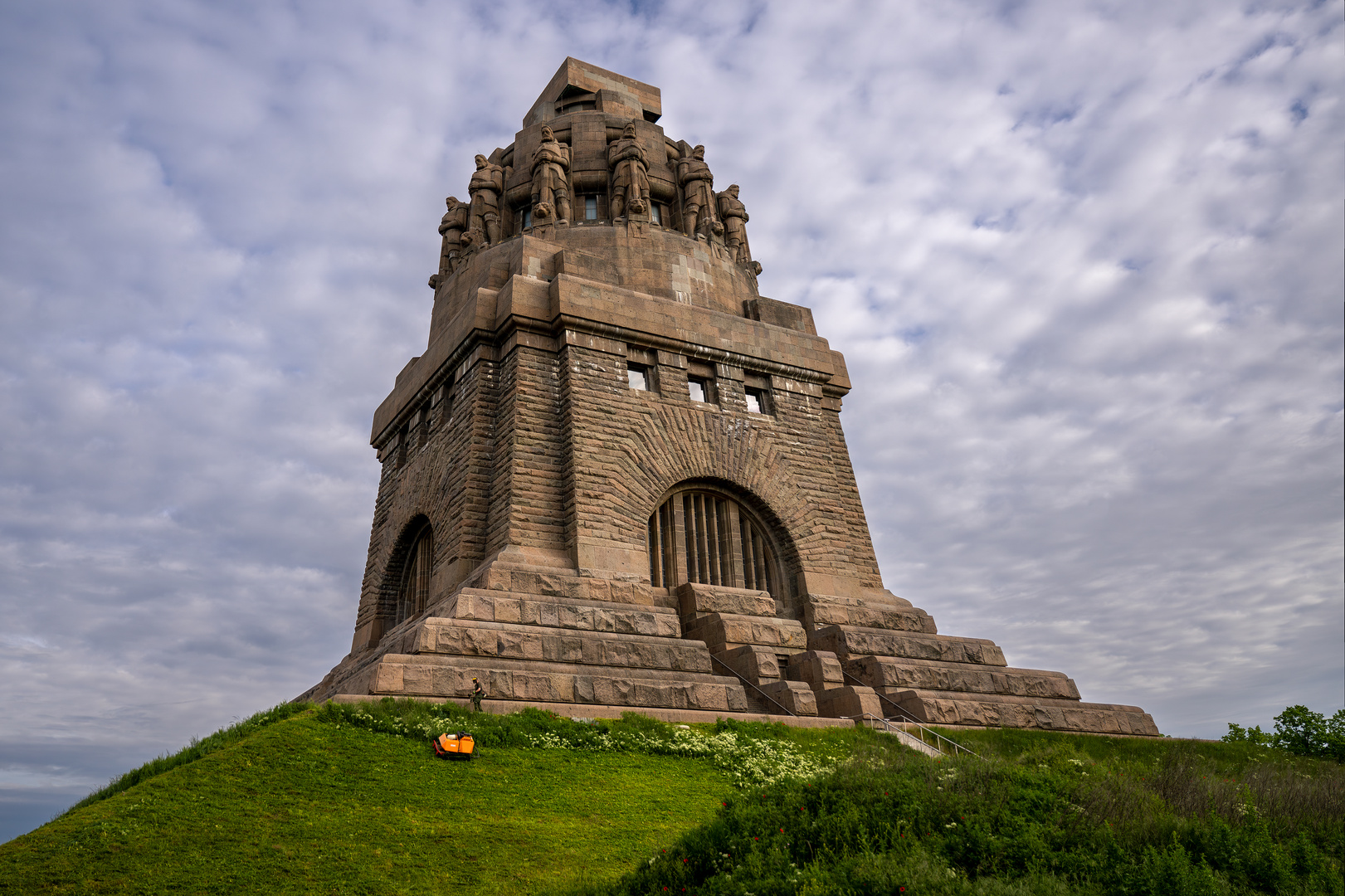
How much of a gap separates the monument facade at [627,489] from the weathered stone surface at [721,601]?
0.06 meters

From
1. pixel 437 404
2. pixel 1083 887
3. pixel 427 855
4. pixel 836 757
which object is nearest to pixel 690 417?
pixel 437 404

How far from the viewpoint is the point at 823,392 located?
23.7 meters

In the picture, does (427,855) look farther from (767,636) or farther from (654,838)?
(767,636)

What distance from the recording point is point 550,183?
2309 centimetres

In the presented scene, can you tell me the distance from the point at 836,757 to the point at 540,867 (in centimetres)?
512

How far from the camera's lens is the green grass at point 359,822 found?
816 cm

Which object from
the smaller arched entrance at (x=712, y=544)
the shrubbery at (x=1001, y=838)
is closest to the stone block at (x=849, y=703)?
the smaller arched entrance at (x=712, y=544)

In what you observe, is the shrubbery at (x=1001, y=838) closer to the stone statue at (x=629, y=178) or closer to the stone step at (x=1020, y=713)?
the stone step at (x=1020, y=713)

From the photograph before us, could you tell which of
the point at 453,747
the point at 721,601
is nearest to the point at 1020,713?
the point at 721,601

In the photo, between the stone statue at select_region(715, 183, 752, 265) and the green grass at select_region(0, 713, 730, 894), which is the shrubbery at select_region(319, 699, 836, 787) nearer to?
the green grass at select_region(0, 713, 730, 894)

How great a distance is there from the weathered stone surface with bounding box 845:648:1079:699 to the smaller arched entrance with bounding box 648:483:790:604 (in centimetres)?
309

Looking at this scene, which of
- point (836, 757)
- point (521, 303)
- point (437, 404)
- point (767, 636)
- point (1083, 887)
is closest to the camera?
point (1083, 887)

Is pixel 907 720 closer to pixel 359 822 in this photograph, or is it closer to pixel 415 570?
pixel 359 822

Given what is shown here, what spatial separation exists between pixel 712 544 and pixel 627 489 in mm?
2492
